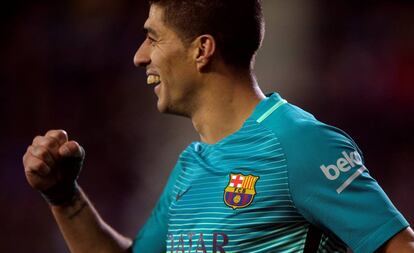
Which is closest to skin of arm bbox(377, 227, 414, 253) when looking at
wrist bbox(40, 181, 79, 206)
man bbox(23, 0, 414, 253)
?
man bbox(23, 0, 414, 253)

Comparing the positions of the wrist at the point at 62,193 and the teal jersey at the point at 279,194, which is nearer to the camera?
the teal jersey at the point at 279,194

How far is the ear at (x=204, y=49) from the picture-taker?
204 cm

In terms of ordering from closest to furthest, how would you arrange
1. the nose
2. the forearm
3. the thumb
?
the thumb → the nose → the forearm

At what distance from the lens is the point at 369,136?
5117mm

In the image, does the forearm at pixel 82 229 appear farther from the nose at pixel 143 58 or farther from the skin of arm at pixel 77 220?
the nose at pixel 143 58

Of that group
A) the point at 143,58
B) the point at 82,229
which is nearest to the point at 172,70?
the point at 143,58

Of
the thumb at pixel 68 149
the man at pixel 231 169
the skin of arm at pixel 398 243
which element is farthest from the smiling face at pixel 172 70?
the skin of arm at pixel 398 243

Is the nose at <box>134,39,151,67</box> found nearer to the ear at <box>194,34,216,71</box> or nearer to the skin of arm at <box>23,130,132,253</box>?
the ear at <box>194,34,216,71</box>

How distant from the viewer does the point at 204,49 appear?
2.04 m

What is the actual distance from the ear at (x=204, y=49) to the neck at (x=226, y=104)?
0.17 ft

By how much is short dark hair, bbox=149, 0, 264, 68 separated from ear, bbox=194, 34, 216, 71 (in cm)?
2

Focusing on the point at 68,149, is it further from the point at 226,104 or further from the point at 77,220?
the point at 226,104

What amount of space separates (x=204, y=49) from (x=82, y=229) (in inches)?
27.8

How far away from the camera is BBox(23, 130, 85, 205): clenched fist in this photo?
200cm
